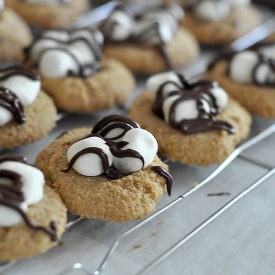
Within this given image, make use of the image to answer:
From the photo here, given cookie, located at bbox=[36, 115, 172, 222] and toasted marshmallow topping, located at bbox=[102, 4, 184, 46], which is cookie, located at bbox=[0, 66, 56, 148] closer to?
cookie, located at bbox=[36, 115, 172, 222]

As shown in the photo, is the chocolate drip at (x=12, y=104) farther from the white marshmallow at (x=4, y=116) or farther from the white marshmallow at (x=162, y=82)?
the white marshmallow at (x=162, y=82)

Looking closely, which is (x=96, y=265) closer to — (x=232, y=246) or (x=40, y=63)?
(x=232, y=246)

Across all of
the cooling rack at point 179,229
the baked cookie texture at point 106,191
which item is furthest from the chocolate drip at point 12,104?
the baked cookie texture at point 106,191

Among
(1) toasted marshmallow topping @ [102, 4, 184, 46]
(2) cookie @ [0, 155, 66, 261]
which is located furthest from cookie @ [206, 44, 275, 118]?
(2) cookie @ [0, 155, 66, 261]

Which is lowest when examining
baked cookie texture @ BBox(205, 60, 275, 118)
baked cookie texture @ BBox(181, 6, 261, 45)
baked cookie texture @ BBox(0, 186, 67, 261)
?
baked cookie texture @ BBox(205, 60, 275, 118)

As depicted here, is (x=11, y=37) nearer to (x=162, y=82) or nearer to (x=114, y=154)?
(x=162, y=82)

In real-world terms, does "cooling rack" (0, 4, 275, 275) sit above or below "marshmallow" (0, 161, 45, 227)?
below

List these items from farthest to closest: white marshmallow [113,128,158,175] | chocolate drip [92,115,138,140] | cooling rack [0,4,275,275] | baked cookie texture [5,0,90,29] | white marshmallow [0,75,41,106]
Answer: baked cookie texture [5,0,90,29]
white marshmallow [0,75,41,106]
chocolate drip [92,115,138,140]
white marshmallow [113,128,158,175]
cooling rack [0,4,275,275]

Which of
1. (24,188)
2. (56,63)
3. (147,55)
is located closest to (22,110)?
(56,63)
